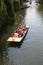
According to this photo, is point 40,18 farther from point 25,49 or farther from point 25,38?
point 25,49

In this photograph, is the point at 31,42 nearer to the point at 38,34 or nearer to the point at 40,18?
the point at 38,34

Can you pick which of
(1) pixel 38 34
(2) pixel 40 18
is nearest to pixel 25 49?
(1) pixel 38 34

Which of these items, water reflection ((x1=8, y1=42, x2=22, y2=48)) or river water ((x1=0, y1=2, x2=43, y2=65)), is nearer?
river water ((x1=0, y1=2, x2=43, y2=65))

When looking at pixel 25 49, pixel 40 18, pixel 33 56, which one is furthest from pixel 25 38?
pixel 40 18

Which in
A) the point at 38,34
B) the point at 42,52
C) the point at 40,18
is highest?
the point at 42,52

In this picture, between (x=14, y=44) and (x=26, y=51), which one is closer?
(x=26, y=51)

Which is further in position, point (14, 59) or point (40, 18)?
point (40, 18)

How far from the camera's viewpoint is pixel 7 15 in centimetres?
2914

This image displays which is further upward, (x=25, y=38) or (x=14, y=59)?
(x=14, y=59)

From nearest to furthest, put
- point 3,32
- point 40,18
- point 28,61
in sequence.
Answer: point 28,61, point 3,32, point 40,18

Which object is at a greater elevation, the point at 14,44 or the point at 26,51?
the point at 26,51

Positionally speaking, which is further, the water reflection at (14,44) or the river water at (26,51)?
the water reflection at (14,44)

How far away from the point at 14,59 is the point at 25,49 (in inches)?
94.4

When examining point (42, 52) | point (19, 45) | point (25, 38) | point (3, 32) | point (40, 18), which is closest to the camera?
point (42, 52)
